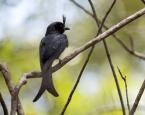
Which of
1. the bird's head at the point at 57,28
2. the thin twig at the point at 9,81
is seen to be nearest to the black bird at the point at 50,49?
the bird's head at the point at 57,28

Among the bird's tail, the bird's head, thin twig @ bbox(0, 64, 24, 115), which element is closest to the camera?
thin twig @ bbox(0, 64, 24, 115)

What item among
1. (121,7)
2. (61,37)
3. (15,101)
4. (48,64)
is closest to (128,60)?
(121,7)

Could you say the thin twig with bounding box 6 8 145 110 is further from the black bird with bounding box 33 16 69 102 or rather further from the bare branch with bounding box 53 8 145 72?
the black bird with bounding box 33 16 69 102

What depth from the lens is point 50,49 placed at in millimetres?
2035

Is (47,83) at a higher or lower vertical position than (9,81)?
lower

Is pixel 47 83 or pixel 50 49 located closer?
pixel 47 83

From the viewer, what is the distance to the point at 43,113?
4.52 m

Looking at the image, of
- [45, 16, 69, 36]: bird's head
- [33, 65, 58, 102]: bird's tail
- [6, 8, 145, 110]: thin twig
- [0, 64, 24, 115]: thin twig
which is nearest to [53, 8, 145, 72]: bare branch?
[6, 8, 145, 110]: thin twig

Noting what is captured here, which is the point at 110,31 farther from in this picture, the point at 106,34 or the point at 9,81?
the point at 9,81

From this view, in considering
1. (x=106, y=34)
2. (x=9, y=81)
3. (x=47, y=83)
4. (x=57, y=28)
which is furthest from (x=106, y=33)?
(x=57, y=28)

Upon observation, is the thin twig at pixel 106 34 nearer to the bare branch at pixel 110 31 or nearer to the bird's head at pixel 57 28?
the bare branch at pixel 110 31

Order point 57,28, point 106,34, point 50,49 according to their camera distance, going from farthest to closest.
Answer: point 57,28 < point 50,49 < point 106,34

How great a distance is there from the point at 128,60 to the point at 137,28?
0.72m

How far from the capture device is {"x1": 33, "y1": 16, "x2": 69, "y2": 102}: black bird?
1729 millimetres
